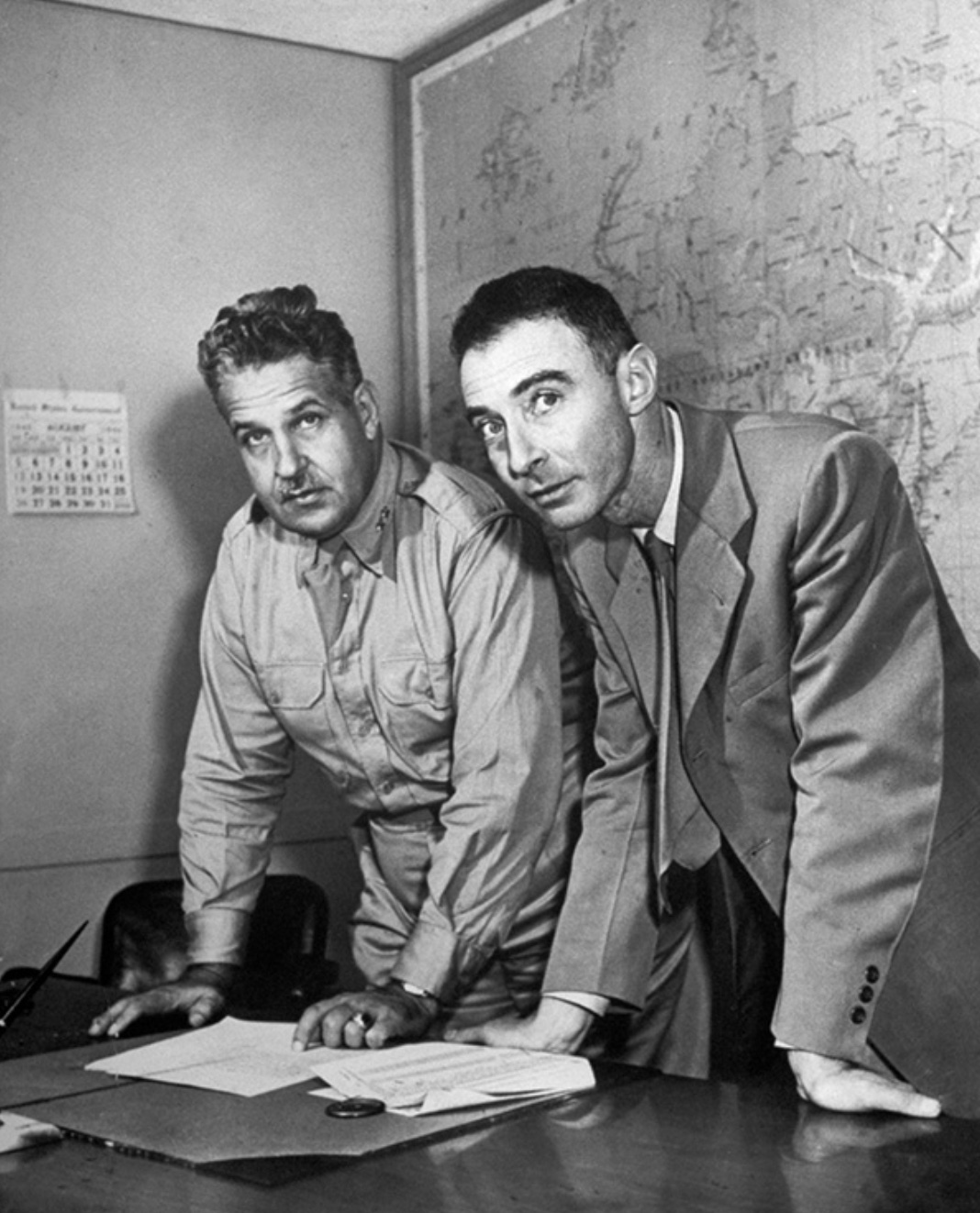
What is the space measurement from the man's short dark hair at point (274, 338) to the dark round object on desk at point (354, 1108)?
1.32 metres

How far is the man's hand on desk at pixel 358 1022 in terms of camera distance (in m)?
Answer: 1.89

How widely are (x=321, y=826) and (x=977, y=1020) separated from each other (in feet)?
6.65

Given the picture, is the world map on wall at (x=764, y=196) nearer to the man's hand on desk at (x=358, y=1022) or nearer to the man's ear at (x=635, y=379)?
the man's ear at (x=635, y=379)

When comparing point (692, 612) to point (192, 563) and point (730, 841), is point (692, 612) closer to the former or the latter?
point (730, 841)

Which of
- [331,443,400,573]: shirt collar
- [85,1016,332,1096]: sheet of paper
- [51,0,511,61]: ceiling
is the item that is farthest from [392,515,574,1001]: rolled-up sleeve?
[51,0,511,61]: ceiling

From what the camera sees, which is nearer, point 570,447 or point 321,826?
point 570,447

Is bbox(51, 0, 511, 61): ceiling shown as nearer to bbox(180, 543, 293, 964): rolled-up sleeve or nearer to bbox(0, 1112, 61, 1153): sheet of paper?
bbox(180, 543, 293, 964): rolled-up sleeve

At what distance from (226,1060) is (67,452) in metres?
1.82

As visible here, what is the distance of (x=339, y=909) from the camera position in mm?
3666

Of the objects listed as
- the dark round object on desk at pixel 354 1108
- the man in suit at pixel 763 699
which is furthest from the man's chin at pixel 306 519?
the dark round object on desk at pixel 354 1108

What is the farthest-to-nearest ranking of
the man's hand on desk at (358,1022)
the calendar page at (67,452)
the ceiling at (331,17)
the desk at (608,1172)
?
the ceiling at (331,17)
the calendar page at (67,452)
the man's hand on desk at (358,1022)
the desk at (608,1172)

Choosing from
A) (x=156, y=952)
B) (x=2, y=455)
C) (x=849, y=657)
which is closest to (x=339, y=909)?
(x=156, y=952)

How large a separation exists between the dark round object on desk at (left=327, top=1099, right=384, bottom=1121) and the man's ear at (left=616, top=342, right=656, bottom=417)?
963 millimetres

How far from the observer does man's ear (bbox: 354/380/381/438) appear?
2.59 m
